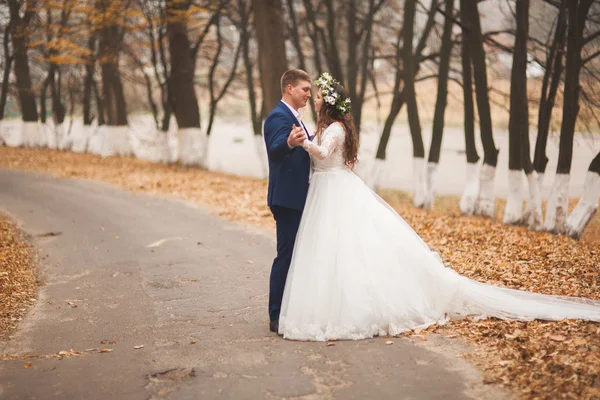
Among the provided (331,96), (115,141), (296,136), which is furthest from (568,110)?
(115,141)

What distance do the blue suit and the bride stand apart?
114 mm

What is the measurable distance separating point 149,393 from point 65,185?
15264mm

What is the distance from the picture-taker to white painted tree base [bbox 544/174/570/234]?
12406 millimetres

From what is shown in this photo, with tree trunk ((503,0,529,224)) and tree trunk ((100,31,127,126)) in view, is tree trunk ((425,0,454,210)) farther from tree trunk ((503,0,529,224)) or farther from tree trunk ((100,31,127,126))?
tree trunk ((100,31,127,126))

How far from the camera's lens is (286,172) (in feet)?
19.2

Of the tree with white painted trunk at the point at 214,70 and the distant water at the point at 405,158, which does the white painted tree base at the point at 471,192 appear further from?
the tree with white painted trunk at the point at 214,70

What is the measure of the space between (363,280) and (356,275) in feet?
0.25

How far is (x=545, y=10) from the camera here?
17984 millimetres

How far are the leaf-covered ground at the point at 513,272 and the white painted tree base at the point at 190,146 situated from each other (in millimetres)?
4013

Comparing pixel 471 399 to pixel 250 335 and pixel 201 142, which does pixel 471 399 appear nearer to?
pixel 250 335

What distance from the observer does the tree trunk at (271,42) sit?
18.3 metres

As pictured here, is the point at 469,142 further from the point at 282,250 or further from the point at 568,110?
the point at 282,250

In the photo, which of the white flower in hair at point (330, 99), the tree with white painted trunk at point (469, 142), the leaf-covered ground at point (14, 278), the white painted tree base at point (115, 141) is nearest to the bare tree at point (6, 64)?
the white painted tree base at point (115, 141)

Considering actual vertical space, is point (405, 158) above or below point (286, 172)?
Answer: below
